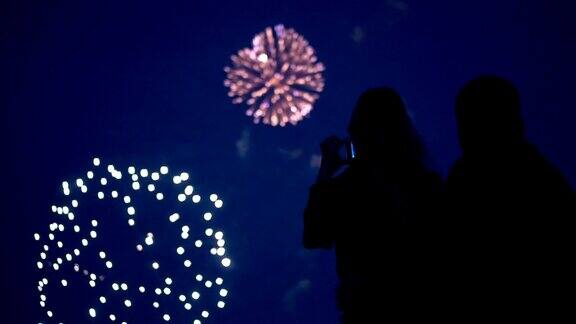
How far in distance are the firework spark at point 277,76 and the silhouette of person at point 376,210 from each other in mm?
4335

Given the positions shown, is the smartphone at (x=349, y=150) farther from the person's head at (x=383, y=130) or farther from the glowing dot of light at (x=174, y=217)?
the glowing dot of light at (x=174, y=217)

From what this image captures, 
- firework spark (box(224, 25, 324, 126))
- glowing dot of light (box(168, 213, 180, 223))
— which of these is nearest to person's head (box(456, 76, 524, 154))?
firework spark (box(224, 25, 324, 126))

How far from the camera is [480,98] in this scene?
1459 millimetres

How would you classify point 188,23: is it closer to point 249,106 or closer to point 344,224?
point 249,106

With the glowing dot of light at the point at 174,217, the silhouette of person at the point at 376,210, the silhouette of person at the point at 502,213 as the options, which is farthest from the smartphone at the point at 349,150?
the glowing dot of light at the point at 174,217

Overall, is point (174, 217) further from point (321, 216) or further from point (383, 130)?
point (383, 130)

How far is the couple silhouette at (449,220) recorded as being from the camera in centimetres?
127

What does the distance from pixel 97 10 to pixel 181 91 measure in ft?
5.31

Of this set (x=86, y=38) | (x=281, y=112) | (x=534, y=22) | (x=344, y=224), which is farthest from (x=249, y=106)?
(x=344, y=224)

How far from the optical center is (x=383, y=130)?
176 centimetres

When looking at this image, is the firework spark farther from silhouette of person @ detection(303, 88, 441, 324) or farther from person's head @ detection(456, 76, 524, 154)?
person's head @ detection(456, 76, 524, 154)

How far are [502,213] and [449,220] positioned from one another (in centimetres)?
16

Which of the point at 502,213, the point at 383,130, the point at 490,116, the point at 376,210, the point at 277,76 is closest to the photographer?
the point at 502,213

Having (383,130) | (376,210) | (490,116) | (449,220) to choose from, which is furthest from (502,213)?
(383,130)
